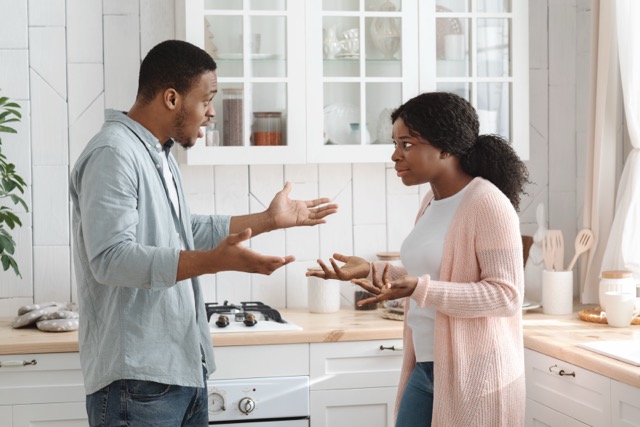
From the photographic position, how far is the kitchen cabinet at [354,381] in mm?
2910

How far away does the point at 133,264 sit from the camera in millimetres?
1801

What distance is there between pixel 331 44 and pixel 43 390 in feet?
5.03

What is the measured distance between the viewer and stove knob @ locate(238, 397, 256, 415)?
2.83 metres

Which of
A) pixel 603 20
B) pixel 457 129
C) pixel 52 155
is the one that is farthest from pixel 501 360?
pixel 52 155

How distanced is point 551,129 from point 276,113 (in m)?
1.21

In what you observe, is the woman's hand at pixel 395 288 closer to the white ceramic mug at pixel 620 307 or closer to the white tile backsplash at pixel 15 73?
the white ceramic mug at pixel 620 307

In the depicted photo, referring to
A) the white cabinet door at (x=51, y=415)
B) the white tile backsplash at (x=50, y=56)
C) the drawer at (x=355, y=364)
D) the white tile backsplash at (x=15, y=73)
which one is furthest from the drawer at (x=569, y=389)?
the white tile backsplash at (x=15, y=73)

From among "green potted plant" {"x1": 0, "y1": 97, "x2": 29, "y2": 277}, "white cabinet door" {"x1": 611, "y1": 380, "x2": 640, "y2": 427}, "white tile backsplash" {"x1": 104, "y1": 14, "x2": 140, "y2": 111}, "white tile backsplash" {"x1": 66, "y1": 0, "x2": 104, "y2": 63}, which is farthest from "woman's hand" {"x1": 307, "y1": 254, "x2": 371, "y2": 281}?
"white tile backsplash" {"x1": 66, "y1": 0, "x2": 104, "y2": 63}

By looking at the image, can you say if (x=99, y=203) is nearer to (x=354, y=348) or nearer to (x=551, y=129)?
(x=354, y=348)

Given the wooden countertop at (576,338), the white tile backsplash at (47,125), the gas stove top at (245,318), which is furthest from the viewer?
the white tile backsplash at (47,125)

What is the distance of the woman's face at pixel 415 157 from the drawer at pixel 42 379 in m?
1.25

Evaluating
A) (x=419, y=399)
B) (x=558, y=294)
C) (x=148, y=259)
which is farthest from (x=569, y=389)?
(x=148, y=259)

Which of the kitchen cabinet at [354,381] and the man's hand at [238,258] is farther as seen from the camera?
the kitchen cabinet at [354,381]

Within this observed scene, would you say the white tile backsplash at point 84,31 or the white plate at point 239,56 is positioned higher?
the white tile backsplash at point 84,31
